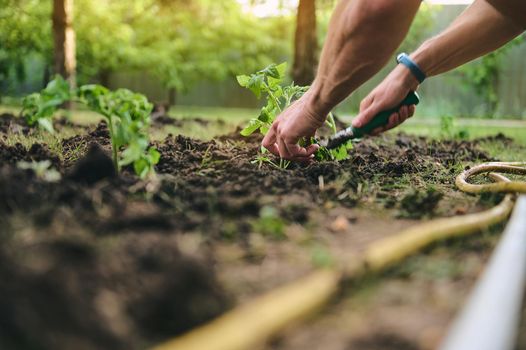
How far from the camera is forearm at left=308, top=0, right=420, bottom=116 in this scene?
7.32 feet

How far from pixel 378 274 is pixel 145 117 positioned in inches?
48.4

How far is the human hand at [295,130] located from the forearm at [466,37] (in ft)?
2.05

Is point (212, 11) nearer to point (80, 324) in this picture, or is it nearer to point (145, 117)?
point (145, 117)

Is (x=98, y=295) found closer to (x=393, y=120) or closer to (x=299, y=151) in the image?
(x=299, y=151)

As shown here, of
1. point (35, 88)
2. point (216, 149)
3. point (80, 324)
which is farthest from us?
point (35, 88)

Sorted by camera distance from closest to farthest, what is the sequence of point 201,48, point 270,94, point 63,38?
1. point 270,94
2. point 63,38
3. point 201,48

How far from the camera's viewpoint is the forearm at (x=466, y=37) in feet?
9.42

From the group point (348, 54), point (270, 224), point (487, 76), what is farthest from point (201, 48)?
point (270, 224)

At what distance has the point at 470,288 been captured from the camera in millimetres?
1480

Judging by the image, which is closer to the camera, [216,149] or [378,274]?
[378,274]

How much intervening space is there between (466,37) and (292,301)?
2196 mm

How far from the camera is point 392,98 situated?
2717 millimetres

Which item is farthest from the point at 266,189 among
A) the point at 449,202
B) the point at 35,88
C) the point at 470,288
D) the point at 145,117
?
the point at 35,88

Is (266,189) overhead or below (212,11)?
below
